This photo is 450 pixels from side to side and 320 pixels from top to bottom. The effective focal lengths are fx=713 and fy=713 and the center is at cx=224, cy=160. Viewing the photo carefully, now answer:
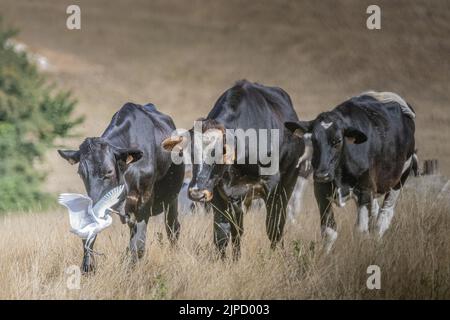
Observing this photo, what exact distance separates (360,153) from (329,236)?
747mm

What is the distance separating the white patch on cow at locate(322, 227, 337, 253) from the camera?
5.79 meters

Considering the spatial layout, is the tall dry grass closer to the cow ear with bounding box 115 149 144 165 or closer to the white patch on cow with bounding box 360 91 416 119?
the cow ear with bounding box 115 149 144 165

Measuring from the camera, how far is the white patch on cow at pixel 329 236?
5.79 metres

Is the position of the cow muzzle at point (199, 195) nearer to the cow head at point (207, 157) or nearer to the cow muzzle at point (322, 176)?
the cow head at point (207, 157)

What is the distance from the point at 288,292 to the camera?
5.16 m

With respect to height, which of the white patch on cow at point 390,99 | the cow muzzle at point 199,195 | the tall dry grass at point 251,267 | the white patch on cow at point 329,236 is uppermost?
the white patch on cow at point 390,99

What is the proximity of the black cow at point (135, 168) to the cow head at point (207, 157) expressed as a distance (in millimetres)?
541

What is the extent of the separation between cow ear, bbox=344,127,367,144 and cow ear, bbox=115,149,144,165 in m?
1.68

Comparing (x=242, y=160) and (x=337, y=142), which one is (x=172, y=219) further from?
(x=337, y=142)

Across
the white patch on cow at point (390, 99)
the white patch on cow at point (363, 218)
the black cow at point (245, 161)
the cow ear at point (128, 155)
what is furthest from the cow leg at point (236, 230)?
the white patch on cow at point (390, 99)

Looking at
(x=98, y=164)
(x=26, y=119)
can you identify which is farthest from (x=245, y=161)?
(x=26, y=119)

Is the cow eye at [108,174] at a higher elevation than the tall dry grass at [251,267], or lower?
higher

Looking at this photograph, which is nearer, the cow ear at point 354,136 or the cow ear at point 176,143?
the cow ear at point 176,143

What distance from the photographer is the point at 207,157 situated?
5.16 metres
